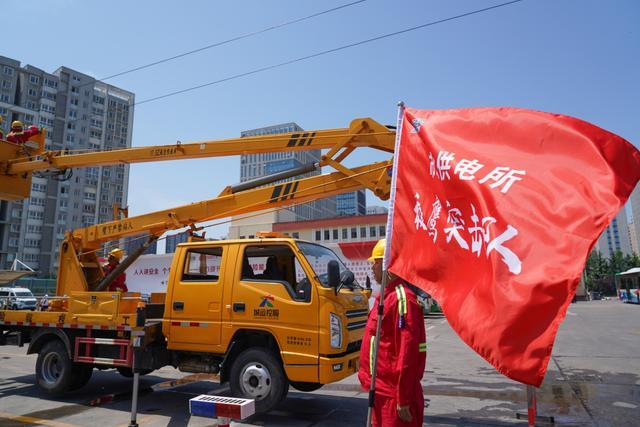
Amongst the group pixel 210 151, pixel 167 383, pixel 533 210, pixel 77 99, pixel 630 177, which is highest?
pixel 77 99

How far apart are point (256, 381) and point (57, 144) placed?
292 feet

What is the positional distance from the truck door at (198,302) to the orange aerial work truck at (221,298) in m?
0.02

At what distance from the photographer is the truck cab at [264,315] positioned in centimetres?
561

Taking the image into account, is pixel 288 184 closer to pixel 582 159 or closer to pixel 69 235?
pixel 69 235

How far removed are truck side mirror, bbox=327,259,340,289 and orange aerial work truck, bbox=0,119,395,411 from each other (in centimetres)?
2

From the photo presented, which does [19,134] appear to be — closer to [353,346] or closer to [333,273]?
[333,273]

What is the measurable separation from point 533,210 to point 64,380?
7.71 metres

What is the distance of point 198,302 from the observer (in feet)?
21.1

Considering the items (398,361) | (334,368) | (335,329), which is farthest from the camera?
(335,329)

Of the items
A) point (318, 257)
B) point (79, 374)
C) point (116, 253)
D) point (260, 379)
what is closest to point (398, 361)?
point (260, 379)

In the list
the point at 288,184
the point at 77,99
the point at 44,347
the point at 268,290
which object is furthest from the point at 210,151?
the point at 77,99

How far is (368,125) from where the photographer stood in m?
7.91

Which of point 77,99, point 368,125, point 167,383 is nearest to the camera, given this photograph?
→ point 368,125

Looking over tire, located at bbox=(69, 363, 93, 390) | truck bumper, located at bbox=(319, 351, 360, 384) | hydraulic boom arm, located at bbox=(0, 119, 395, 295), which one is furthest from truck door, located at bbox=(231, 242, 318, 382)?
tire, located at bbox=(69, 363, 93, 390)
